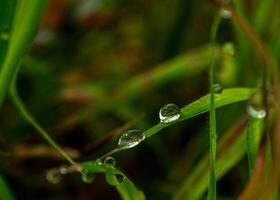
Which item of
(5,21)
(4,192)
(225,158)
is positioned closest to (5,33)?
(5,21)

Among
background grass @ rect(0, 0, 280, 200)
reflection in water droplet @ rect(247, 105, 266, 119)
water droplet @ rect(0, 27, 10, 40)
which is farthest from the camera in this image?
background grass @ rect(0, 0, 280, 200)

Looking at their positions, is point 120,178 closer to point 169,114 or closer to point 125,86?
point 169,114

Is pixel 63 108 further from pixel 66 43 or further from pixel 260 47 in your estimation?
pixel 260 47

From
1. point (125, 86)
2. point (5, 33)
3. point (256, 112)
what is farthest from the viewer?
point (125, 86)

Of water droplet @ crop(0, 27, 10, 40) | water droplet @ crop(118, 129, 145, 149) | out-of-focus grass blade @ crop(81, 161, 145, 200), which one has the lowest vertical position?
out-of-focus grass blade @ crop(81, 161, 145, 200)

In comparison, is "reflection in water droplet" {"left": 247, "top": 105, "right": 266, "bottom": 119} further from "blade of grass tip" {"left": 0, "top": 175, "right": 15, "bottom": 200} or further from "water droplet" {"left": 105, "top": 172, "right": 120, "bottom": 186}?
"blade of grass tip" {"left": 0, "top": 175, "right": 15, "bottom": 200}

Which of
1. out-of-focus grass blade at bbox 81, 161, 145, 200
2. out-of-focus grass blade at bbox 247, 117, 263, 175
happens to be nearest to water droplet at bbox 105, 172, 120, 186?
out-of-focus grass blade at bbox 81, 161, 145, 200

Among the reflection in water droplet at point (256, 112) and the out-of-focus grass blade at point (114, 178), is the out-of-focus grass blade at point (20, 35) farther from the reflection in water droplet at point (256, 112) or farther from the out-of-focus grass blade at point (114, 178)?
the reflection in water droplet at point (256, 112)
